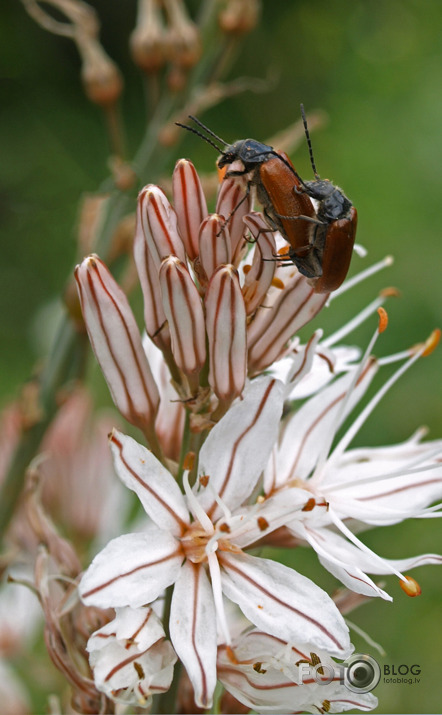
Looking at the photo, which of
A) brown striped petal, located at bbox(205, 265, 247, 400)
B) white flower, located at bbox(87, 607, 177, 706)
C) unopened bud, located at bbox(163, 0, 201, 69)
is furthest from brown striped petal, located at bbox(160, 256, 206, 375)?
unopened bud, located at bbox(163, 0, 201, 69)

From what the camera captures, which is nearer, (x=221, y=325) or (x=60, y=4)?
(x=221, y=325)

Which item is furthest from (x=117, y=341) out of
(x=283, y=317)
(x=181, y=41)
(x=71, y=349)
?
(x=181, y=41)

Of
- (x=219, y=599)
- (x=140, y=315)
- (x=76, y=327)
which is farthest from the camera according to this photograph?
(x=140, y=315)

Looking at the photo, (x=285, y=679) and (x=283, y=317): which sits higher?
(x=283, y=317)

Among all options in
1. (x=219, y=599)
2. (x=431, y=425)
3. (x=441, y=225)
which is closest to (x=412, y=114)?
(x=441, y=225)

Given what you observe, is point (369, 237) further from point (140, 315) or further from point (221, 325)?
point (221, 325)

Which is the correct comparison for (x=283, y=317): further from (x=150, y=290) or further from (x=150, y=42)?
(x=150, y=42)

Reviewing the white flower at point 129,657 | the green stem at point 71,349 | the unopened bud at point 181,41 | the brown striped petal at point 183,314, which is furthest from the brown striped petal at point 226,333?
the unopened bud at point 181,41

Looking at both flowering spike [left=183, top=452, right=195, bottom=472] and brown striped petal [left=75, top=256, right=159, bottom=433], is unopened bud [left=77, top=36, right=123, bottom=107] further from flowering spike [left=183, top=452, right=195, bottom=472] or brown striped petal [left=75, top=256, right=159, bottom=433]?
flowering spike [left=183, top=452, right=195, bottom=472]
